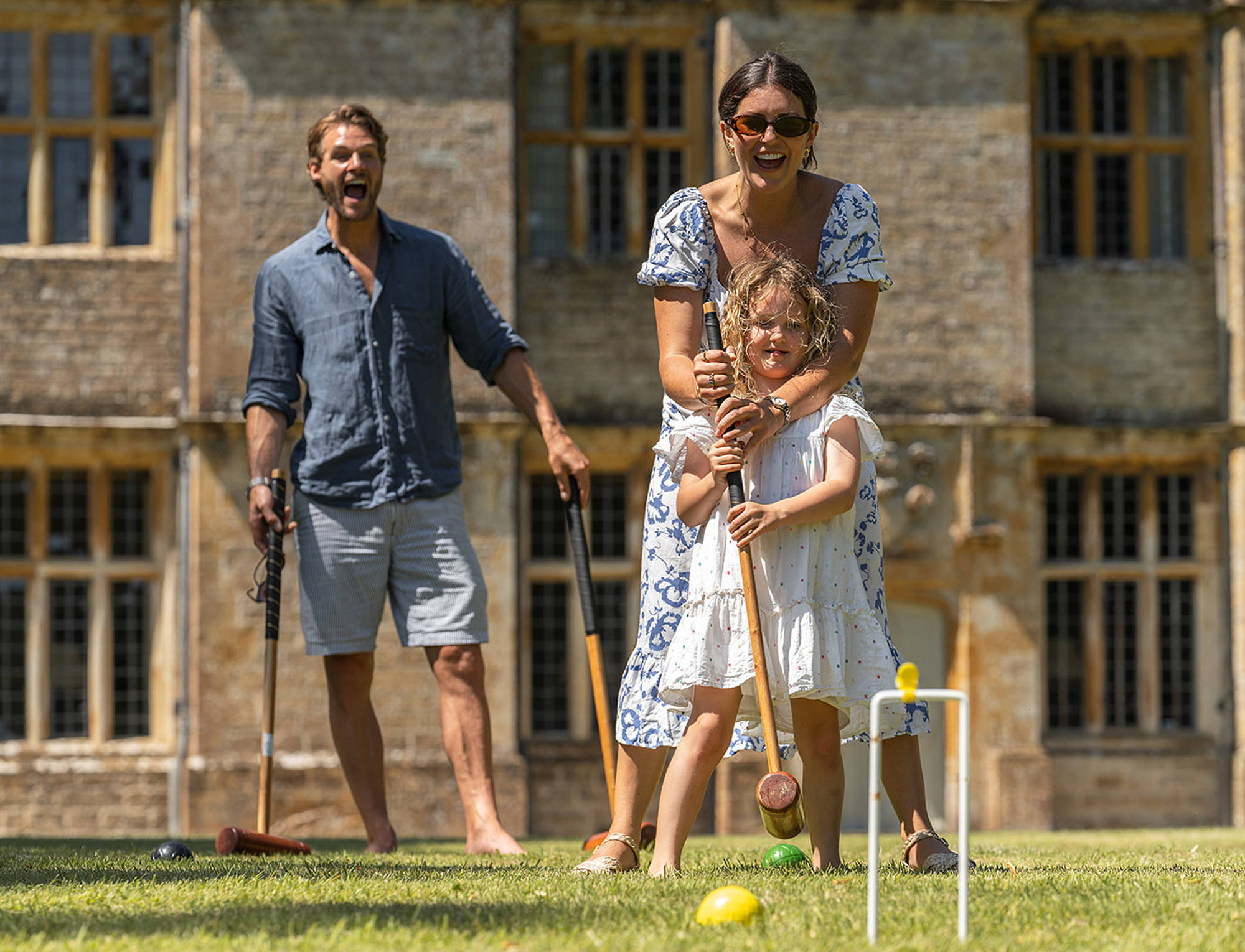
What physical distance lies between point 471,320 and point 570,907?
3.38m

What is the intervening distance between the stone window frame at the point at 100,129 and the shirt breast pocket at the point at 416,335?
26.1ft

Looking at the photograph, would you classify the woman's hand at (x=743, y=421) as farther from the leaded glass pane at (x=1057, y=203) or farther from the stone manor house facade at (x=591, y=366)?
the leaded glass pane at (x=1057, y=203)

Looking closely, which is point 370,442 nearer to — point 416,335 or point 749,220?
point 416,335

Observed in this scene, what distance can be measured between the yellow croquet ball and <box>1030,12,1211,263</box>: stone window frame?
11999 millimetres

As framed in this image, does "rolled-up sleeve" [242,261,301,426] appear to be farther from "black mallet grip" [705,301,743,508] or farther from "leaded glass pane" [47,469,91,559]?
"leaded glass pane" [47,469,91,559]

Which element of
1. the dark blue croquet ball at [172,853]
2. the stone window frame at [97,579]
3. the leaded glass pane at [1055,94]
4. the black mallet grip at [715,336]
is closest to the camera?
the black mallet grip at [715,336]

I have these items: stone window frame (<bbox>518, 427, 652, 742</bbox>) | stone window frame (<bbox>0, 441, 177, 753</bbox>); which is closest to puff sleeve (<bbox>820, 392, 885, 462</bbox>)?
stone window frame (<bbox>518, 427, 652, 742</bbox>)

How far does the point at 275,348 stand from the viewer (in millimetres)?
6566

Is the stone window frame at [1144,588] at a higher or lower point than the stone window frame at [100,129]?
lower

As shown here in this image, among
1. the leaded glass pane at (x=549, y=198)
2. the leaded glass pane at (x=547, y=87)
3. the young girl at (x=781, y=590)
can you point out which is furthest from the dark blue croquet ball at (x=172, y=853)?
the leaded glass pane at (x=547, y=87)

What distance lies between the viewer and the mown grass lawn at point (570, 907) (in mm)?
3240

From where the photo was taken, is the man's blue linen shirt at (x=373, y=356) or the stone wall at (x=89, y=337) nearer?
the man's blue linen shirt at (x=373, y=356)

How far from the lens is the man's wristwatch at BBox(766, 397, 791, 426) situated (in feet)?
15.3

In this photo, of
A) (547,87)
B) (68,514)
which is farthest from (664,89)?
(68,514)
